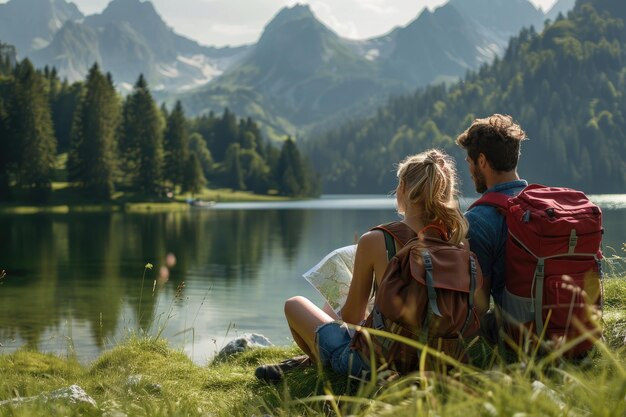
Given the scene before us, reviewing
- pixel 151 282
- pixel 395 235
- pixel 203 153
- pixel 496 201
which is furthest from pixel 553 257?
pixel 203 153

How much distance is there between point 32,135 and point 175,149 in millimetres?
22721

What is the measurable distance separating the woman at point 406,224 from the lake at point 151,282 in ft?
4.01

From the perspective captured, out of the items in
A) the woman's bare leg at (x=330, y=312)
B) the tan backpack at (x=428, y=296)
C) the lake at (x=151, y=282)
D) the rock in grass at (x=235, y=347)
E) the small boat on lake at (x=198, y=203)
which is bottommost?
the lake at (x=151, y=282)

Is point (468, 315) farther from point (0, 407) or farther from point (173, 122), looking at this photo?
point (173, 122)

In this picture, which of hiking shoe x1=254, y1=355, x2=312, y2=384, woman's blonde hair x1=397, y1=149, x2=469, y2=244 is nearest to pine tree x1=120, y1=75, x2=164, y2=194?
hiking shoe x1=254, y1=355, x2=312, y2=384

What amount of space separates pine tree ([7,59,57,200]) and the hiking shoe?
73392 mm

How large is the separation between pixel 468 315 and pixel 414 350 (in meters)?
0.42

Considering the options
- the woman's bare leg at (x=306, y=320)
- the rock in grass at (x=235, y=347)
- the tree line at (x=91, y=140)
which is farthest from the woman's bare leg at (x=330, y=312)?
the tree line at (x=91, y=140)

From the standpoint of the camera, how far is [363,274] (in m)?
5.27

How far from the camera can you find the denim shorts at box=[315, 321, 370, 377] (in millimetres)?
5166

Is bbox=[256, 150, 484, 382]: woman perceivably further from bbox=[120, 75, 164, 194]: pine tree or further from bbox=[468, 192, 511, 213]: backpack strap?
bbox=[120, 75, 164, 194]: pine tree

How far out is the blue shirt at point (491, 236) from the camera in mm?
5445

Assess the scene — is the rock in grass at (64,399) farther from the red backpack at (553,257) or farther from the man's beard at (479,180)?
the man's beard at (479,180)

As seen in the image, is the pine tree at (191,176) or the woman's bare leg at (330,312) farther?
the pine tree at (191,176)
